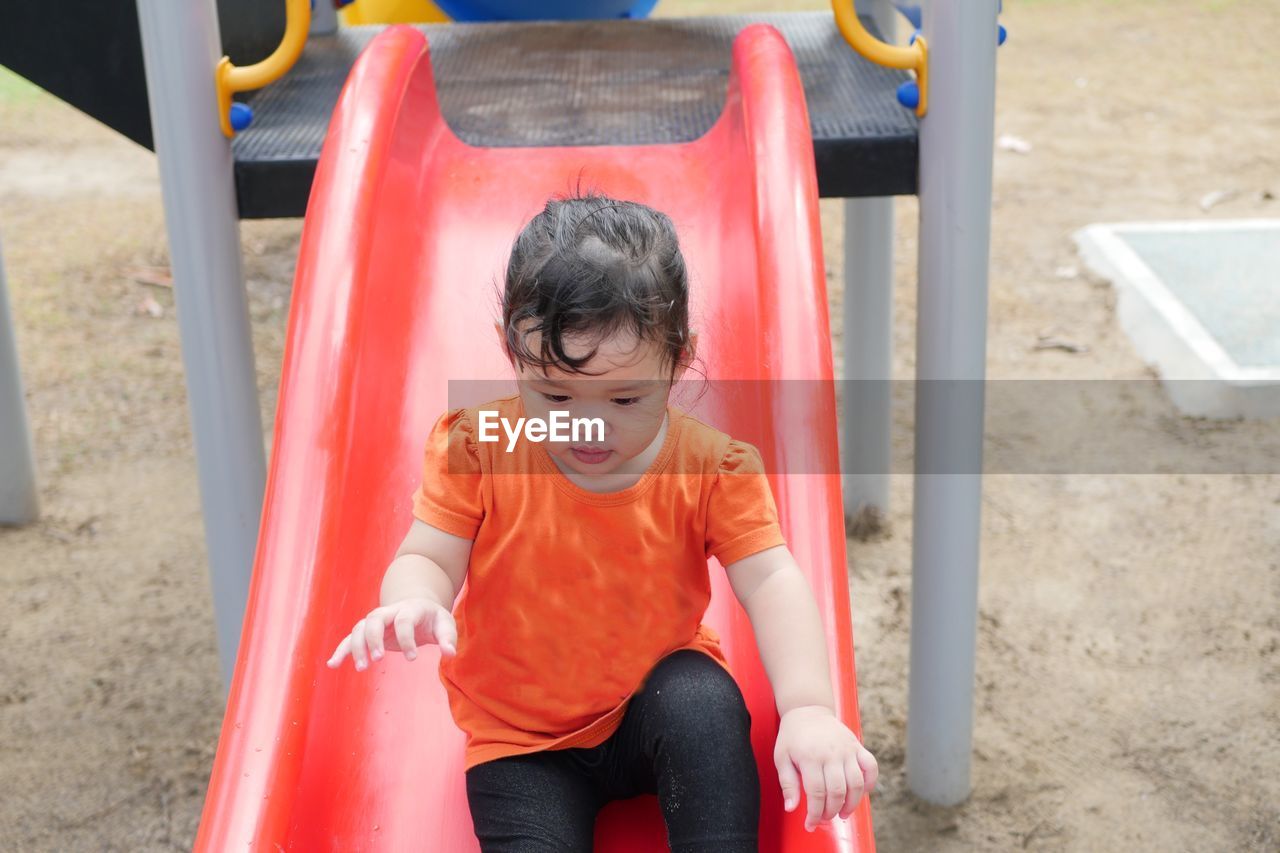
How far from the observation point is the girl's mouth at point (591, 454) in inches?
52.4

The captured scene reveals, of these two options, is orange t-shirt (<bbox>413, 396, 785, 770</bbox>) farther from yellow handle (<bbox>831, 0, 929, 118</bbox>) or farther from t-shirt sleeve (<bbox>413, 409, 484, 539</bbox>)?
yellow handle (<bbox>831, 0, 929, 118</bbox>)

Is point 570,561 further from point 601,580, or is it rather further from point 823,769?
point 823,769

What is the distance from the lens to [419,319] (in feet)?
6.36

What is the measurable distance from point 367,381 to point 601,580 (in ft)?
1.68

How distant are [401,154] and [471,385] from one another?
0.40 meters

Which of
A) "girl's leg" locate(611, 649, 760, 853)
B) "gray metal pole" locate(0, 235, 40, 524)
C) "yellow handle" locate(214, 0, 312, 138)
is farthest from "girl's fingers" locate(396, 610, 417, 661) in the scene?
"gray metal pole" locate(0, 235, 40, 524)

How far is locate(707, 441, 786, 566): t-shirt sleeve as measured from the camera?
140 cm

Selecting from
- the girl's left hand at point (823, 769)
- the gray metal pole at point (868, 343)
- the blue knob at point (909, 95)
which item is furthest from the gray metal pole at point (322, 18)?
the girl's left hand at point (823, 769)

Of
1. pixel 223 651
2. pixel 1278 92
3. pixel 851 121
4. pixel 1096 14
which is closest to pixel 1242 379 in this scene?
pixel 851 121

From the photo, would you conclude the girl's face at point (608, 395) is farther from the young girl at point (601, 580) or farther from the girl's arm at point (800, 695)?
the girl's arm at point (800, 695)

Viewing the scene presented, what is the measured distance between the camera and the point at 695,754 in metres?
1.38

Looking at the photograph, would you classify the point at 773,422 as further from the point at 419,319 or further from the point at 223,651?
the point at 223,651

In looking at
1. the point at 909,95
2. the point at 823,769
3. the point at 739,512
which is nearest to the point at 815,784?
the point at 823,769

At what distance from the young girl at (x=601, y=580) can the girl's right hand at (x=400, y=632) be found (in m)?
0.08
